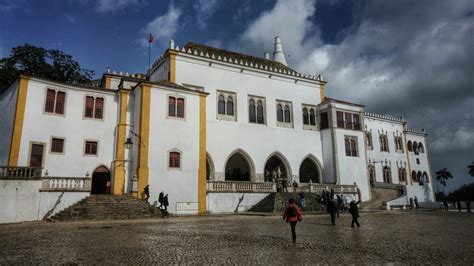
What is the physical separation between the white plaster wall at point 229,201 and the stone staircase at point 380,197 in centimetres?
1161

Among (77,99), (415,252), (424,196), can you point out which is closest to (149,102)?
(77,99)

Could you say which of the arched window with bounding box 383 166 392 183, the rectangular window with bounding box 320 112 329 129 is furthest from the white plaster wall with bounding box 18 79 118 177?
the arched window with bounding box 383 166 392 183

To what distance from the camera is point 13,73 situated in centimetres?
3016

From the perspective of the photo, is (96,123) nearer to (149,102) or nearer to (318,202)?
(149,102)

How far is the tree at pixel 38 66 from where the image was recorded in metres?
30.8

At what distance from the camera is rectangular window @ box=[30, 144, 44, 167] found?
21.3 m

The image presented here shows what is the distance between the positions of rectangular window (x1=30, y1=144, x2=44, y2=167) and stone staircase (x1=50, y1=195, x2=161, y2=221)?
4607 millimetres

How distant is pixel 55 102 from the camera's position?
74.7ft

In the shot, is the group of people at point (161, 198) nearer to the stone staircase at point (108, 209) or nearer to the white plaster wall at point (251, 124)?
the stone staircase at point (108, 209)

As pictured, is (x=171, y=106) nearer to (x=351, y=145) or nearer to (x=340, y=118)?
(x=340, y=118)

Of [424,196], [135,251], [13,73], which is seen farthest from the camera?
[424,196]

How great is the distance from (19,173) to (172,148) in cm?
904

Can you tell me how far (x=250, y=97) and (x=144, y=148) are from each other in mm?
12750

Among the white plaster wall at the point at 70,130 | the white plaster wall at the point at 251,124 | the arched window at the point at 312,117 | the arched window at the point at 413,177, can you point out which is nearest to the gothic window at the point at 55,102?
the white plaster wall at the point at 70,130
